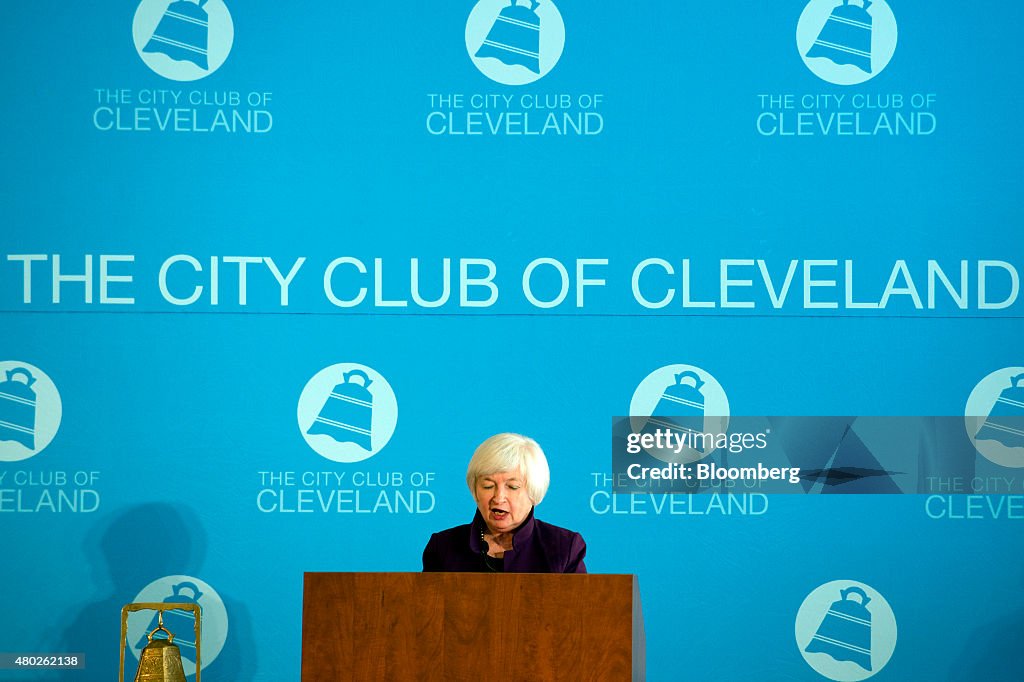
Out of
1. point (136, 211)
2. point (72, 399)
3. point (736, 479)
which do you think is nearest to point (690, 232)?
point (736, 479)

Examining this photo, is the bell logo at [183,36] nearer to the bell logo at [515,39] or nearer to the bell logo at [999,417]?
the bell logo at [515,39]

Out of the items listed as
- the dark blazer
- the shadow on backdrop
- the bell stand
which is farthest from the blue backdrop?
the dark blazer

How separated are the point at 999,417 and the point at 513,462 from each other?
2.10 meters

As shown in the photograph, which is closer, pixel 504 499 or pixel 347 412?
pixel 504 499

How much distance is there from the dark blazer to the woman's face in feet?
0.13

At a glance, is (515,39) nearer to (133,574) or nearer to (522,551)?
(522,551)

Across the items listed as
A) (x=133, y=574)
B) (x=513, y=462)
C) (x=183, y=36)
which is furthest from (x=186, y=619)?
(x=183, y=36)

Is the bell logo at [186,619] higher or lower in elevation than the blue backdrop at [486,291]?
lower

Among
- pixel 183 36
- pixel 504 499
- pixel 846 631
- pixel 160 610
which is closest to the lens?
pixel 504 499

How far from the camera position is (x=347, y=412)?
4430 mm

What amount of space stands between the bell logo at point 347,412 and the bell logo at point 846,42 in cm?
203

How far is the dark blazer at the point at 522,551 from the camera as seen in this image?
3314 mm

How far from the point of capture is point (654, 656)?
4.40 metres

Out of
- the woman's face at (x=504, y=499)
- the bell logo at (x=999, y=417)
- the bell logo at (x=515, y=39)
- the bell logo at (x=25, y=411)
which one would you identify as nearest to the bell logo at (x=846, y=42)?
the bell logo at (x=515, y=39)
